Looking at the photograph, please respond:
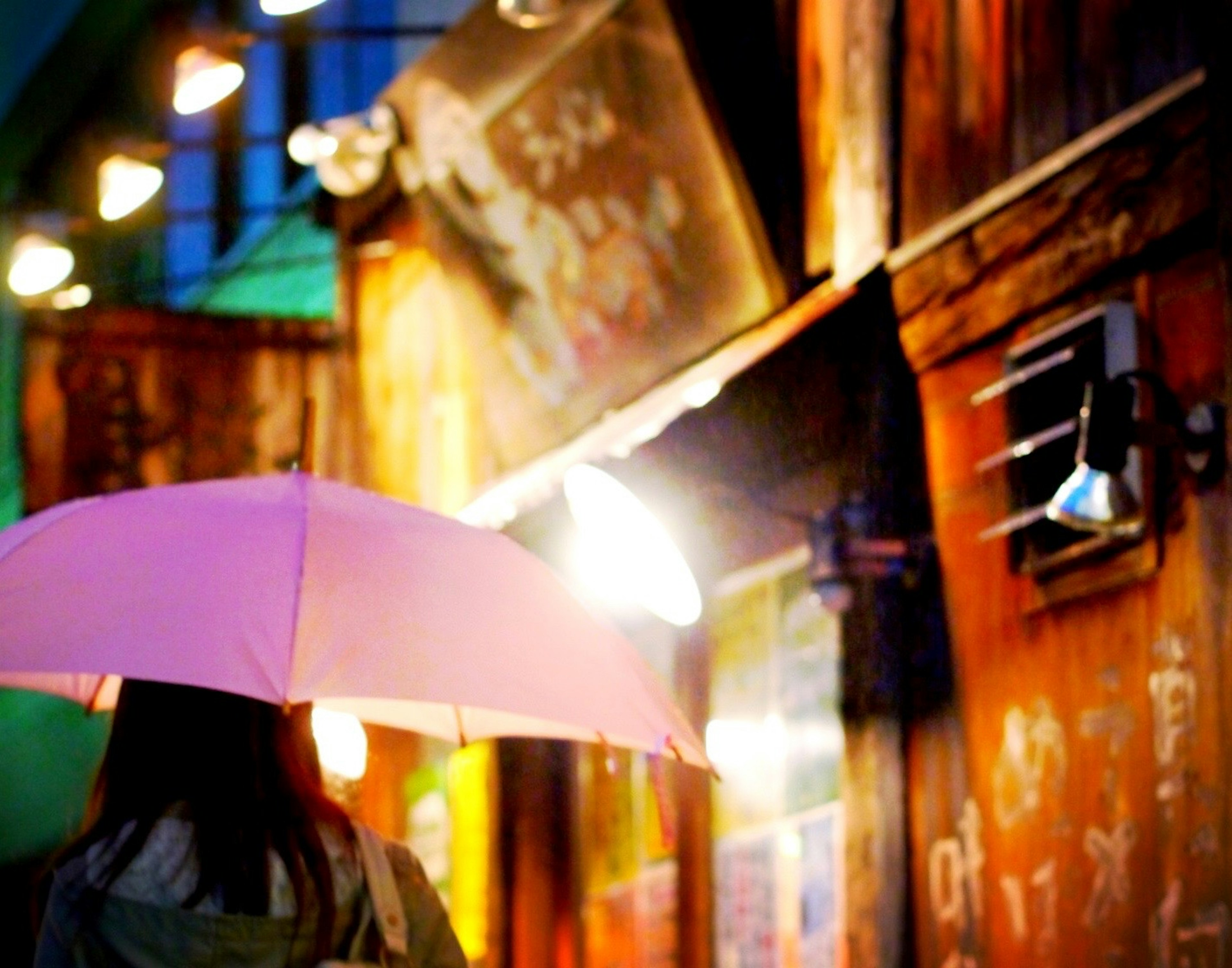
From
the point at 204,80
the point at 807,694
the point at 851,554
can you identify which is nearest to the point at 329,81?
the point at 204,80

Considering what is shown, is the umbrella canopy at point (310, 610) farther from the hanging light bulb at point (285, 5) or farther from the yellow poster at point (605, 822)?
the yellow poster at point (605, 822)

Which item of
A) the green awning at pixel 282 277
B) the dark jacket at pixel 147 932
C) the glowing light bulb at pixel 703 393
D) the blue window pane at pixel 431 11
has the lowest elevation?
the dark jacket at pixel 147 932

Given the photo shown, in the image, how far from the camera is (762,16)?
9.42 meters

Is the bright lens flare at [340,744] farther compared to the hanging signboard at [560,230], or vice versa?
the hanging signboard at [560,230]

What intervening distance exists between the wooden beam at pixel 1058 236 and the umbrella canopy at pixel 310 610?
8.46 ft

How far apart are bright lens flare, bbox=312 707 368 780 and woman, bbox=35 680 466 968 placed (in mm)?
3152

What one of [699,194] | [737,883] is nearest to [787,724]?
[737,883]

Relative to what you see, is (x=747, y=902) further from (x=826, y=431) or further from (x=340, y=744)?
(x=340, y=744)

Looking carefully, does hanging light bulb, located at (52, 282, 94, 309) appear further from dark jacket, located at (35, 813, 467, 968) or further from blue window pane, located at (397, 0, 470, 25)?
dark jacket, located at (35, 813, 467, 968)

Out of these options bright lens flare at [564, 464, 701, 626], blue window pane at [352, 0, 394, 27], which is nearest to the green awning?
blue window pane at [352, 0, 394, 27]

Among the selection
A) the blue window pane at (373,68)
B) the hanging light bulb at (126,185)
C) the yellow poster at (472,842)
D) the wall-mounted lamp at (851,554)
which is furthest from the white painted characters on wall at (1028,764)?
the blue window pane at (373,68)

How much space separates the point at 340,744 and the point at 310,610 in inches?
145

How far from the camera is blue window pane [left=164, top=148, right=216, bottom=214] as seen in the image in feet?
65.1

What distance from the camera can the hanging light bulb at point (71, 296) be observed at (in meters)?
14.7
